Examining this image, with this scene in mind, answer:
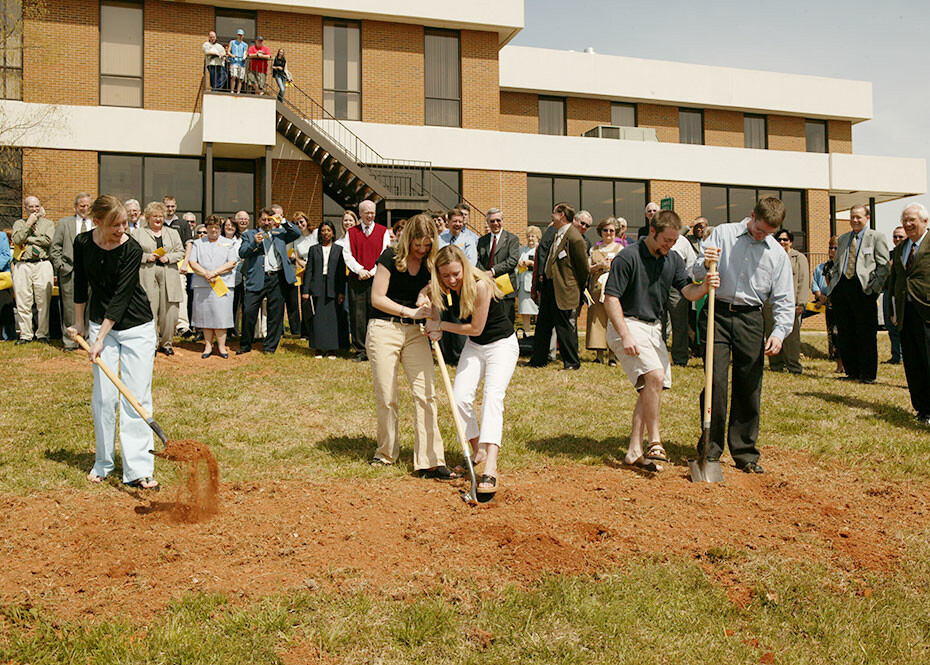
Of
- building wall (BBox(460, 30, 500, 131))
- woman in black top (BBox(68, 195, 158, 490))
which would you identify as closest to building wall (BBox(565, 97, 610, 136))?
building wall (BBox(460, 30, 500, 131))

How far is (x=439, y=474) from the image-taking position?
658 centimetres

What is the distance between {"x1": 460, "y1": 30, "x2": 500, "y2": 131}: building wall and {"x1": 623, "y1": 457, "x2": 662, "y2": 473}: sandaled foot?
1773cm

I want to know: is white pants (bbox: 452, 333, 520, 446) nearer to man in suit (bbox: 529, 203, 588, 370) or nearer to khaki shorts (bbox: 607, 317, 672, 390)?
khaki shorts (bbox: 607, 317, 672, 390)

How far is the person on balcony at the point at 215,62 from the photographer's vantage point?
18969 mm

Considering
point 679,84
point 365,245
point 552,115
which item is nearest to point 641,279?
point 365,245

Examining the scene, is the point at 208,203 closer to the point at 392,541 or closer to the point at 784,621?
the point at 392,541

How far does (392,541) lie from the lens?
Result: 5.05m

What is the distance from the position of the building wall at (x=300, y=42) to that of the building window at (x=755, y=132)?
55.2 ft

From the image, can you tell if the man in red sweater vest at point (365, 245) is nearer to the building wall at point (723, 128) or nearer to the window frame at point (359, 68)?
the window frame at point (359, 68)

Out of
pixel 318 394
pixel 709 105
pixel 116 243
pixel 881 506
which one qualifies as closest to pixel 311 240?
pixel 318 394

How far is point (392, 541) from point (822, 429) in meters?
5.32

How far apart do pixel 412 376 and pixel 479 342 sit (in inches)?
28.1

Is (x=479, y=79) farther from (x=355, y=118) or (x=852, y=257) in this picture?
(x=852, y=257)

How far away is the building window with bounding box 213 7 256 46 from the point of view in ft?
69.5
